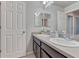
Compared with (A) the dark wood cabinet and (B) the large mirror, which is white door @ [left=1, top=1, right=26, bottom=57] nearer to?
(B) the large mirror

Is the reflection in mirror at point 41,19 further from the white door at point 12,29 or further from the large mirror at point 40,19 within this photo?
the white door at point 12,29

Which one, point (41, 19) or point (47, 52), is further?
point (41, 19)

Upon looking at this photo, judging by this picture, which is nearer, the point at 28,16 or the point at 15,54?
the point at 15,54

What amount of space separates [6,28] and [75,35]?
1989mm

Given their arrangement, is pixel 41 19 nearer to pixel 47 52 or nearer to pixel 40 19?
pixel 40 19

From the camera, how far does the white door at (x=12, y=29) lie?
9.33 ft

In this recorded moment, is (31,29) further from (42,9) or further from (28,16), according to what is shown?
(42,9)

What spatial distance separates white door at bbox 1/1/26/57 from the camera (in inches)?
112

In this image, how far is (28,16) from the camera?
12.1 feet

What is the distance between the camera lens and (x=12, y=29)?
9.89 ft

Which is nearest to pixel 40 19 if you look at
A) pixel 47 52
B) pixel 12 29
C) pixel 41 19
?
pixel 41 19

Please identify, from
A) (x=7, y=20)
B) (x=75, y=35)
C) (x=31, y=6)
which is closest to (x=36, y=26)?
(x=31, y=6)

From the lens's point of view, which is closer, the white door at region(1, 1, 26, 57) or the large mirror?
the white door at region(1, 1, 26, 57)

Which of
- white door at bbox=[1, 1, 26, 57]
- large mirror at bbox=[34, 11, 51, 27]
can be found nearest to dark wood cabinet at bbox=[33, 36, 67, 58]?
white door at bbox=[1, 1, 26, 57]
